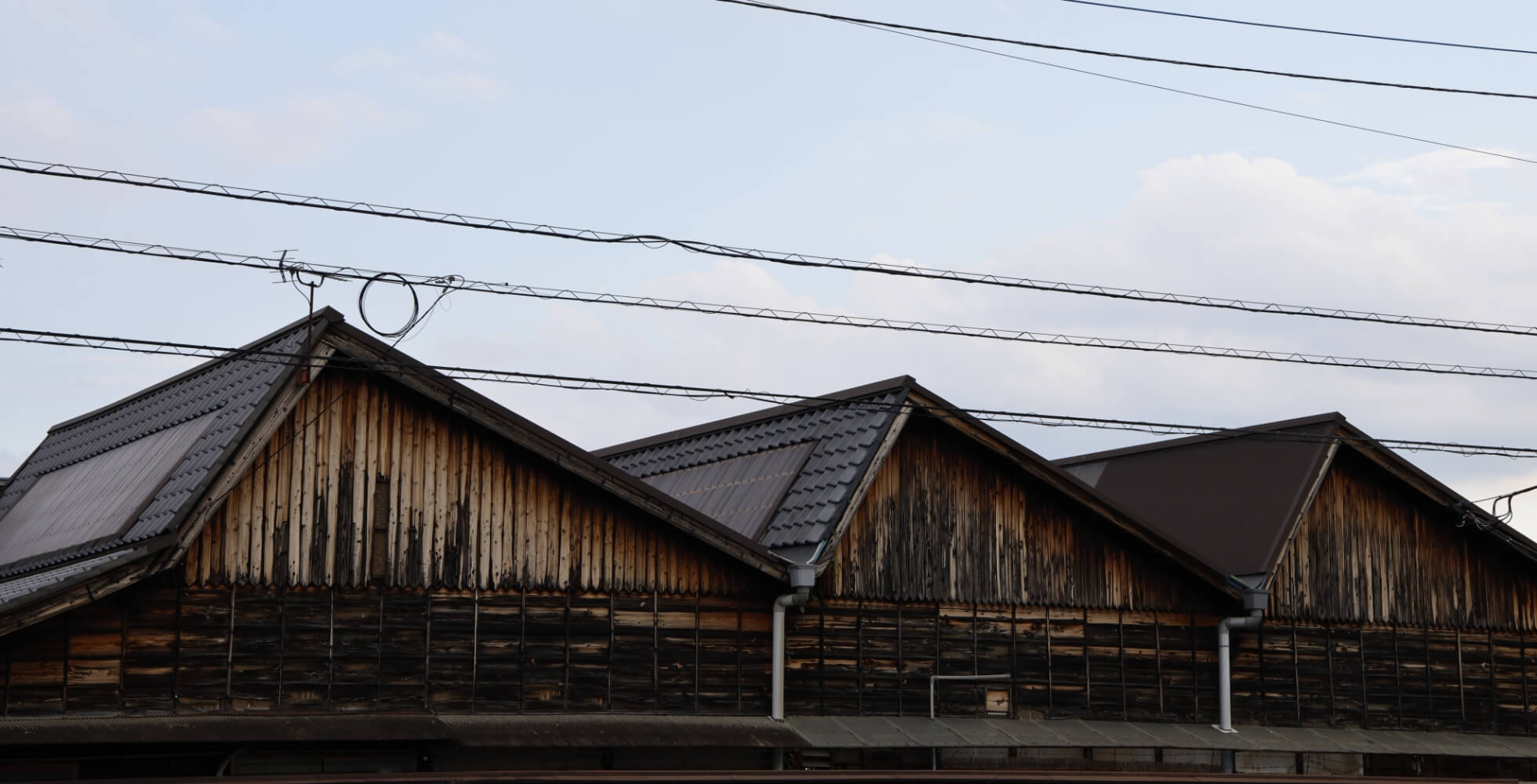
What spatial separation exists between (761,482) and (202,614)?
308 inches

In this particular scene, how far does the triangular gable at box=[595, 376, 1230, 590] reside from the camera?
1938 centimetres

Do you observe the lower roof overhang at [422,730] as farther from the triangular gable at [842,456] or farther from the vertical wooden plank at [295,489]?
the triangular gable at [842,456]

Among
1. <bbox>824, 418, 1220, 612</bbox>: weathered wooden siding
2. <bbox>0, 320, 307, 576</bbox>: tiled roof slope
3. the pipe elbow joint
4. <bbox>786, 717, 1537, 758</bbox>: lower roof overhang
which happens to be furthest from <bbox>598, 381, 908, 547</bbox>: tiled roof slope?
<bbox>0, 320, 307, 576</bbox>: tiled roof slope

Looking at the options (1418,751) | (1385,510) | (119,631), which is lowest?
(1418,751)

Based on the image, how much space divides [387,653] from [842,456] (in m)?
6.07

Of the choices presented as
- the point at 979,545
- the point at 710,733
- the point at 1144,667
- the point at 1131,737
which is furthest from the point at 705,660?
the point at 1144,667

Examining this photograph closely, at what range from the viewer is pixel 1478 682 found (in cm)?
2417

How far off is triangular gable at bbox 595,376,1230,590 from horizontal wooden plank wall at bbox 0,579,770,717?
4.35 feet

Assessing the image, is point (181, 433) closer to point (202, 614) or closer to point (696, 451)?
point (202, 614)

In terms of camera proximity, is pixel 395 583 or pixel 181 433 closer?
pixel 395 583

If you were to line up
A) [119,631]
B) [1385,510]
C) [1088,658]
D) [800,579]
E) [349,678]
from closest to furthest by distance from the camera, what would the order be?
[119,631] < [349,678] < [800,579] < [1088,658] < [1385,510]

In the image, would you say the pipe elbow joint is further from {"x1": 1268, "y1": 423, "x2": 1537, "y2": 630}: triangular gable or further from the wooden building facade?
{"x1": 1268, "y1": 423, "x2": 1537, "y2": 630}: triangular gable

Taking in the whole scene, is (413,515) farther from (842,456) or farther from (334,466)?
(842,456)

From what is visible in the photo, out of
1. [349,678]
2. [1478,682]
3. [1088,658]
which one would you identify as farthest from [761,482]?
[1478,682]
